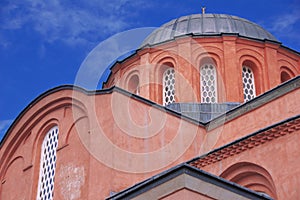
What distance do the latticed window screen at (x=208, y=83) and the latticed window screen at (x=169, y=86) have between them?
931 millimetres

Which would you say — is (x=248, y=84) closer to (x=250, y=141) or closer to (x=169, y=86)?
(x=169, y=86)

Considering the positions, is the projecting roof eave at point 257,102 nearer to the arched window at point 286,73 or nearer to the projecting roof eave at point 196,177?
the projecting roof eave at point 196,177

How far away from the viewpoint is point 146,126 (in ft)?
49.8

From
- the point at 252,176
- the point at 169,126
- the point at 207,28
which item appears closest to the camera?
the point at 252,176

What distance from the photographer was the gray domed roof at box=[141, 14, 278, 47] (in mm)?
20250

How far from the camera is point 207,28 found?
800 inches

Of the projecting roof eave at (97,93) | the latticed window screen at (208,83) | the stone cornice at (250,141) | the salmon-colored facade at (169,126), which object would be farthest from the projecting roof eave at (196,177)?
the latticed window screen at (208,83)

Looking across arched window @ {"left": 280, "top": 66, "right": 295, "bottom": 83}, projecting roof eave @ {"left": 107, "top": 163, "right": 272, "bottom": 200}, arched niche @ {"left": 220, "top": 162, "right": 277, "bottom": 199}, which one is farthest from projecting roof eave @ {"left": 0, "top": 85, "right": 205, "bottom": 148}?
arched window @ {"left": 280, "top": 66, "right": 295, "bottom": 83}

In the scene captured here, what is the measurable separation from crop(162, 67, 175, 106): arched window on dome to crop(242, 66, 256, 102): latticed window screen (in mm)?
2249

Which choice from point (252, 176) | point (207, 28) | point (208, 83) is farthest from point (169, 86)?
point (252, 176)

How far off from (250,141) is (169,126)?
2.69 metres

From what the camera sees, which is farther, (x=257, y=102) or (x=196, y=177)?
(x=257, y=102)

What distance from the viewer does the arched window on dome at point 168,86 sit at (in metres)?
19.5

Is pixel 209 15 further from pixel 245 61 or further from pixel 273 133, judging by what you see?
pixel 273 133
